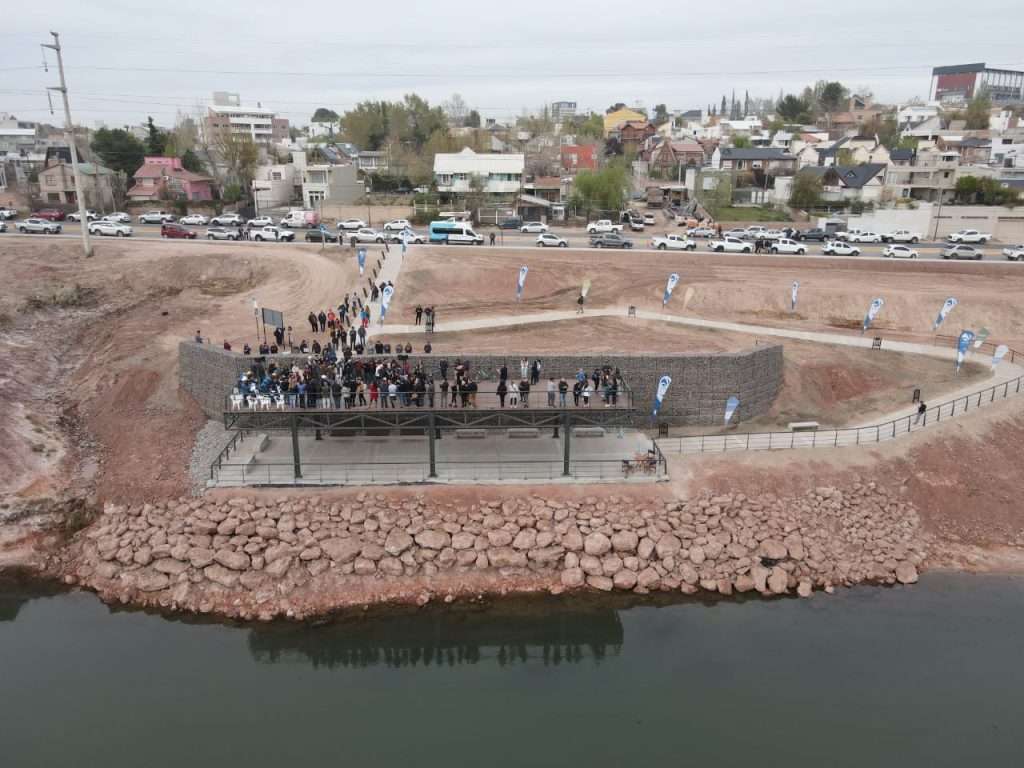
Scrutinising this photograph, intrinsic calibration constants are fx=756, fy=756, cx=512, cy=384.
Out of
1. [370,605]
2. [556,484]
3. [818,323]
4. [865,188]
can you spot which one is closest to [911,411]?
[818,323]

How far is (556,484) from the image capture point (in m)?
28.3

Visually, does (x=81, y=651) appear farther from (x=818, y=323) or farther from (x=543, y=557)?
(x=818, y=323)

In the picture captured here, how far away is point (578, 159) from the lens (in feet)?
326

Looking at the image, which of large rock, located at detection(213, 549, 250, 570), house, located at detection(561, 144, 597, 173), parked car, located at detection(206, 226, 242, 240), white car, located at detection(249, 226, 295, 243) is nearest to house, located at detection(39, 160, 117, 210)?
parked car, located at detection(206, 226, 242, 240)

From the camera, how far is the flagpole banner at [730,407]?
3209 centimetres

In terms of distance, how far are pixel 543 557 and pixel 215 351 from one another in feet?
55.9

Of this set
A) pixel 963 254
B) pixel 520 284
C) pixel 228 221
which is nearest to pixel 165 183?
pixel 228 221

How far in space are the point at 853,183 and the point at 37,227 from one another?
266ft

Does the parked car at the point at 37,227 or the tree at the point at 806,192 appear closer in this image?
the parked car at the point at 37,227

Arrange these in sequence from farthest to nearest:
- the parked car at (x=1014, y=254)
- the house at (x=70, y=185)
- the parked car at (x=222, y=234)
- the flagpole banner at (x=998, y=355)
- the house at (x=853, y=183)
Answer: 1. the house at (x=853, y=183)
2. the house at (x=70, y=185)
3. the parked car at (x=222, y=234)
4. the parked car at (x=1014, y=254)
5. the flagpole banner at (x=998, y=355)

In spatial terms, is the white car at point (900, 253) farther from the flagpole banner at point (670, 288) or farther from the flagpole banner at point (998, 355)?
the flagpole banner at point (670, 288)

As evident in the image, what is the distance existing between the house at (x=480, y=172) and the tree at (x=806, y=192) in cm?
3074

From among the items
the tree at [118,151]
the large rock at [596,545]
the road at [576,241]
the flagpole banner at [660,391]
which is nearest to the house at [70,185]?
the tree at [118,151]

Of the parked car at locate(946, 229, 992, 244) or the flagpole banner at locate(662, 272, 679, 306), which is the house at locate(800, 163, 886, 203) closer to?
the parked car at locate(946, 229, 992, 244)
